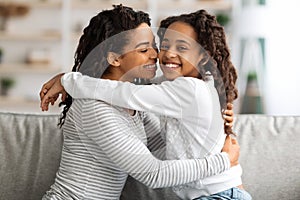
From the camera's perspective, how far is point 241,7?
492cm

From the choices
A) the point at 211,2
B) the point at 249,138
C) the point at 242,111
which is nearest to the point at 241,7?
the point at 211,2

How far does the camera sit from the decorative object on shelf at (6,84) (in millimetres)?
5004

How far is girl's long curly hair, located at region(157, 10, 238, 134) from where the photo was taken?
4.81 feet

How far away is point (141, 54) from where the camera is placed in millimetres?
1447

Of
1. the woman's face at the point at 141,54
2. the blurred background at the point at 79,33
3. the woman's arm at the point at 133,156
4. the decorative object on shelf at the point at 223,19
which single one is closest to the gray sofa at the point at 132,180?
the woman's arm at the point at 133,156

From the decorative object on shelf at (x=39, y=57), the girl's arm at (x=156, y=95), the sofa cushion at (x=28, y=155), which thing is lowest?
the decorative object on shelf at (x=39, y=57)

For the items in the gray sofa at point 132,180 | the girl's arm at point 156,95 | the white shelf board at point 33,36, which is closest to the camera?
the girl's arm at point 156,95

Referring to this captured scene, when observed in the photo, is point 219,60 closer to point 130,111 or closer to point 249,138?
point 130,111

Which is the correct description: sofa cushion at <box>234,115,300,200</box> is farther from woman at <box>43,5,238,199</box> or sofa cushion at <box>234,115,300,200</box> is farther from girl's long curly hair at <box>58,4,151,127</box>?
girl's long curly hair at <box>58,4,151,127</box>

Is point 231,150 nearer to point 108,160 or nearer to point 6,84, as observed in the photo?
point 108,160

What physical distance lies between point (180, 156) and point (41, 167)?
1.82ft


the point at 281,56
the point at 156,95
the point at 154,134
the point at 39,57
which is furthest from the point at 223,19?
the point at 156,95

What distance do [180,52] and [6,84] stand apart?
3811mm

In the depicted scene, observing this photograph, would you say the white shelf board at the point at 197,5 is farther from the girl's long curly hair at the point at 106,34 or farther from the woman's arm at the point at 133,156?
the woman's arm at the point at 133,156
